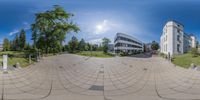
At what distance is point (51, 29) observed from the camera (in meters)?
1.54

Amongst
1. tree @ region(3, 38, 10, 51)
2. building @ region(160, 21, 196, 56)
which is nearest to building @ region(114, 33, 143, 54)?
building @ region(160, 21, 196, 56)

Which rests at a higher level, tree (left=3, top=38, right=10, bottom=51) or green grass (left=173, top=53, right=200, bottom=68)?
tree (left=3, top=38, right=10, bottom=51)

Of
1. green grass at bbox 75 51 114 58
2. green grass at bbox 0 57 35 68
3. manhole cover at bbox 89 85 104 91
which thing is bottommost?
manhole cover at bbox 89 85 104 91

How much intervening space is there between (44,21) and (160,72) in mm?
1478

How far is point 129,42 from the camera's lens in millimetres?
1515

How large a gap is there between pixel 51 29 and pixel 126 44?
0.78 metres

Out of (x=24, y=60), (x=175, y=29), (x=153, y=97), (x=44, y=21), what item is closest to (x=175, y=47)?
(x=175, y=29)

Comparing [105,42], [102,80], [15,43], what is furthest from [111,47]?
[15,43]

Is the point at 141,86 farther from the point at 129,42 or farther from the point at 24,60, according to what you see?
the point at 24,60

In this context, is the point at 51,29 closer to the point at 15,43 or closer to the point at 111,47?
the point at 15,43

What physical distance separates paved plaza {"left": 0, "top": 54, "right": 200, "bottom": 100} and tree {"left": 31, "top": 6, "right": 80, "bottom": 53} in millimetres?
239

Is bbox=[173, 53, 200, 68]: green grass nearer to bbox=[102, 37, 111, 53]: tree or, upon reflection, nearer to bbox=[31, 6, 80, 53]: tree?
bbox=[102, 37, 111, 53]: tree

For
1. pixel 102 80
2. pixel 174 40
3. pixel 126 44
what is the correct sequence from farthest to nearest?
pixel 102 80 → pixel 174 40 → pixel 126 44

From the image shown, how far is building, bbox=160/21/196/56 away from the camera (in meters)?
1.67
